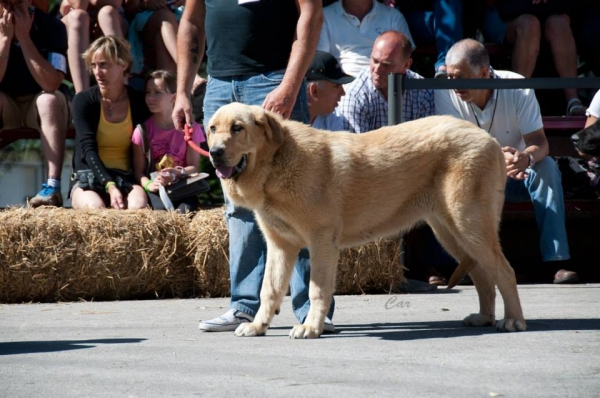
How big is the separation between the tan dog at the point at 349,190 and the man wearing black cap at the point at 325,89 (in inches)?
61.9

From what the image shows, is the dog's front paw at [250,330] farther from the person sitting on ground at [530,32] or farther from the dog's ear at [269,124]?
the person sitting on ground at [530,32]

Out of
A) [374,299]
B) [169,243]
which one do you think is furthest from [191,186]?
[374,299]

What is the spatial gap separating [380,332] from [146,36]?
552cm

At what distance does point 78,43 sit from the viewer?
9359mm

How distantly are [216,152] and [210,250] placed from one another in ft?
8.21

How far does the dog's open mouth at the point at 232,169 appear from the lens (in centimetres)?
517

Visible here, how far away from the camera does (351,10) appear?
9.71 metres

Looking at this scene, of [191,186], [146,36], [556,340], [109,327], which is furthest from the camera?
[146,36]

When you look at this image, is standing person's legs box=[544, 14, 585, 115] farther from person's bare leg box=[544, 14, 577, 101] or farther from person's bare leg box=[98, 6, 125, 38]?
person's bare leg box=[98, 6, 125, 38]

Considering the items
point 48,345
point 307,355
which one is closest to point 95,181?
point 48,345

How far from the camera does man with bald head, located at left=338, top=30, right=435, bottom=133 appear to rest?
820 cm

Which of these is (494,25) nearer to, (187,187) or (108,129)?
(187,187)

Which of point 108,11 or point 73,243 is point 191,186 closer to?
point 73,243

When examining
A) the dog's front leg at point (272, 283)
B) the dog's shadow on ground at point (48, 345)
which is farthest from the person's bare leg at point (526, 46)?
the dog's shadow on ground at point (48, 345)
